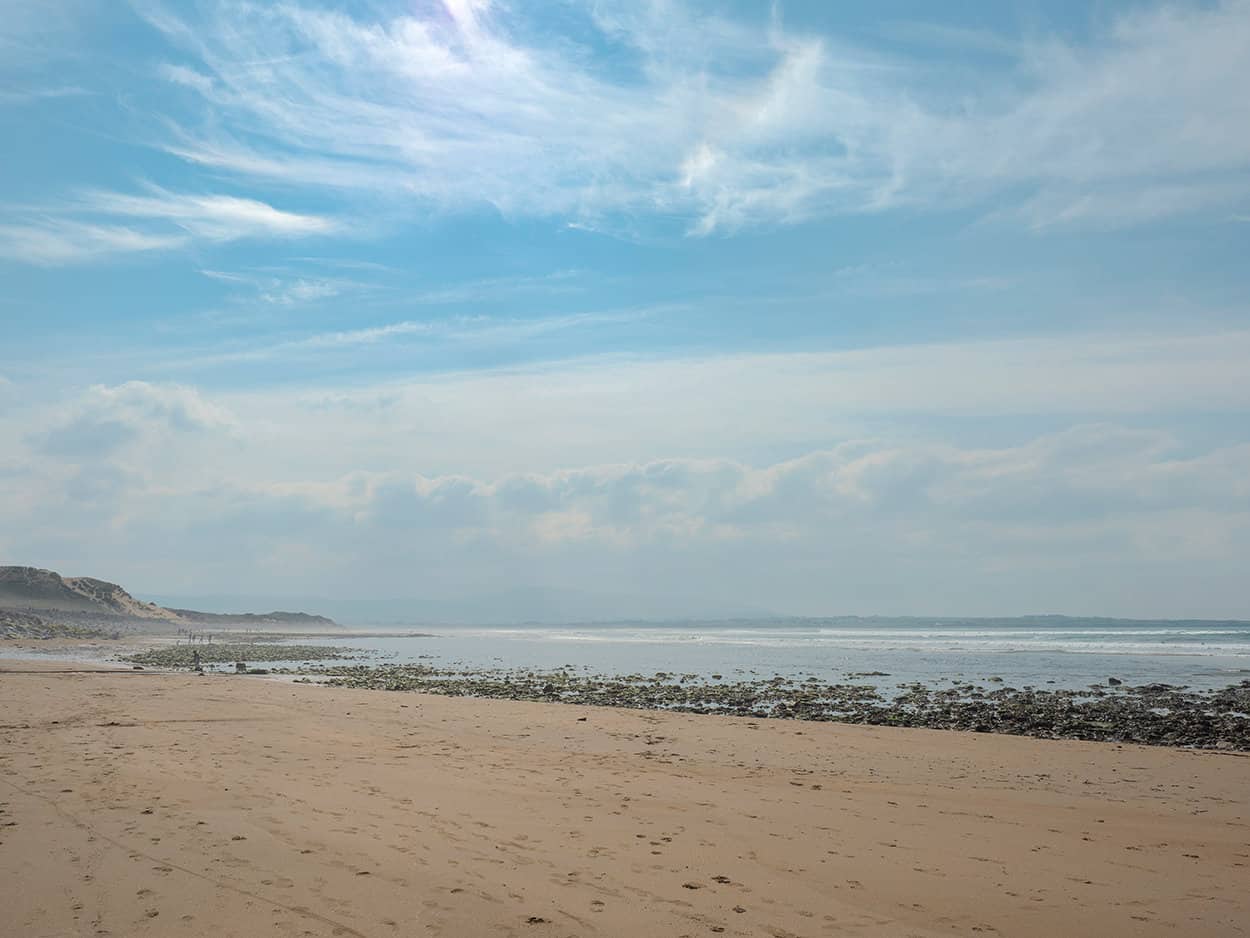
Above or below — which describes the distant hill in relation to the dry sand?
below

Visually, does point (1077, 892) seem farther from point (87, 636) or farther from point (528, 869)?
point (87, 636)

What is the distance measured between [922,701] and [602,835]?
17613 mm

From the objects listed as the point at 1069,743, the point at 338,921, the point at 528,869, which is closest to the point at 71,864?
the point at 338,921

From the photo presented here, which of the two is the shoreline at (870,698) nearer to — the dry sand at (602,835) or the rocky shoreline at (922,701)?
the rocky shoreline at (922,701)

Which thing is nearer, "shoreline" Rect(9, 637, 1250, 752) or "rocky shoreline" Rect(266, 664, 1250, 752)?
"rocky shoreline" Rect(266, 664, 1250, 752)

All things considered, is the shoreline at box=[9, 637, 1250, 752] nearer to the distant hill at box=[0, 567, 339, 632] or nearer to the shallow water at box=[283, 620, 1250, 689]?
the shallow water at box=[283, 620, 1250, 689]

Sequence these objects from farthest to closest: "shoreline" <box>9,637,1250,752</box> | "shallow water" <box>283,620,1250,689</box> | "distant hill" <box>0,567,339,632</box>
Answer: "distant hill" <box>0,567,339,632</box>
"shallow water" <box>283,620,1250,689</box>
"shoreline" <box>9,637,1250,752</box>

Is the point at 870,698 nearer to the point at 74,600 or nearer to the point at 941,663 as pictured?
the point at 941,663

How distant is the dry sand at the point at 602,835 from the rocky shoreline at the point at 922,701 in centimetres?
305

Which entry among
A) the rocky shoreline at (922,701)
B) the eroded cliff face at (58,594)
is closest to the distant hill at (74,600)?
the eroded cliff face at (58,594)

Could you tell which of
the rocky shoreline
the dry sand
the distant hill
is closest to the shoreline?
the rocky shoreline

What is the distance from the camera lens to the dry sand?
6.94m

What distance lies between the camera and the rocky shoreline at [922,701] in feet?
62.2

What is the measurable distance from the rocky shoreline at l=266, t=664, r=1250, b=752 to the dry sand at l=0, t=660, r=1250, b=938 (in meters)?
3.05
